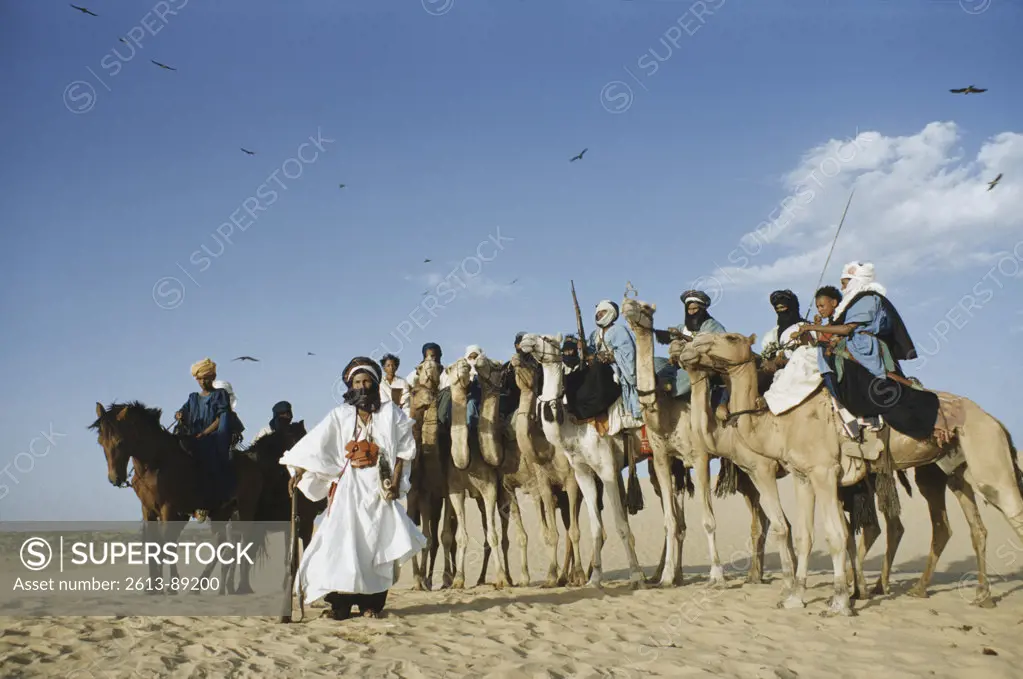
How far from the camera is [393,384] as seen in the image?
46.4 ft

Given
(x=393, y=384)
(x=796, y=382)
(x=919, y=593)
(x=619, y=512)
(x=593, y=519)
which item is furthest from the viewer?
(x=393, y=384)

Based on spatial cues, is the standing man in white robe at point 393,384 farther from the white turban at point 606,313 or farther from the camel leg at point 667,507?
the camel leg at point 667,507

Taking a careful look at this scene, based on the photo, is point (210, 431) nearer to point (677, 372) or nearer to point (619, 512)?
point (619, 512)

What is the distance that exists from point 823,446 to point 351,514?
5.11 m

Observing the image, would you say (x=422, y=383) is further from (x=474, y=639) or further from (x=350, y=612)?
(x=474, y=639)

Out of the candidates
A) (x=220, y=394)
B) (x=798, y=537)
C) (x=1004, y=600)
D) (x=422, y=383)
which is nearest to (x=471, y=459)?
(x=422, y=383)

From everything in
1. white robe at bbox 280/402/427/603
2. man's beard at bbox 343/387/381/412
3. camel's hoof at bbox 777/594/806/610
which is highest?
man's beard at bbox 343/387/381/412

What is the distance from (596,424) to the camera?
12.0 meters

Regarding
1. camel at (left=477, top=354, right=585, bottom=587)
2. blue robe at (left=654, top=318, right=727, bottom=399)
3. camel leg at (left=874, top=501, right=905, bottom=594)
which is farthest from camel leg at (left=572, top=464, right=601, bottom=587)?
camel leg at (left=874, top=501, right=905, bottom=594)

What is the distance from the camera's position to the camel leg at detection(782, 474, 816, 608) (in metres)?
9.29

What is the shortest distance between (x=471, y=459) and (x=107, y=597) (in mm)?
5427

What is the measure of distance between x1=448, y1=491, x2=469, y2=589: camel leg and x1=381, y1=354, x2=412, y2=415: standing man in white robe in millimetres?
1619

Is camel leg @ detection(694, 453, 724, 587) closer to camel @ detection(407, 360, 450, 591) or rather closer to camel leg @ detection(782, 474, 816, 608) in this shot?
camel leg @ detection(782, 474, 816, 608)

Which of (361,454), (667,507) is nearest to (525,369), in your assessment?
(667,507)
